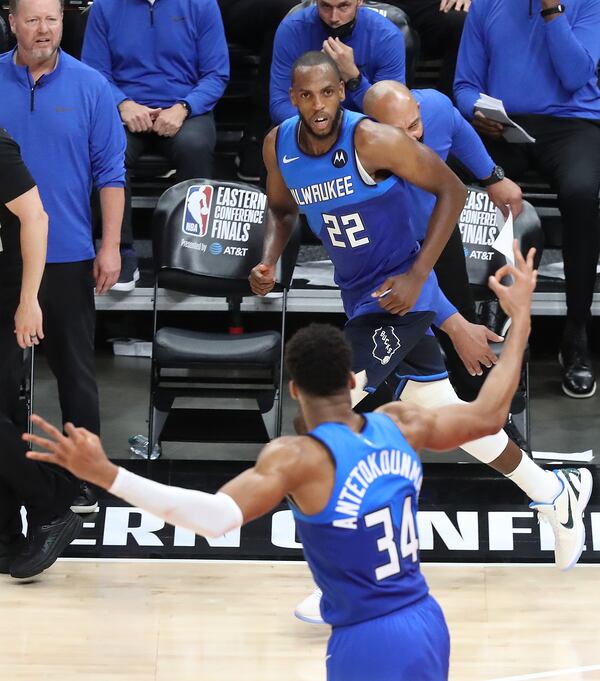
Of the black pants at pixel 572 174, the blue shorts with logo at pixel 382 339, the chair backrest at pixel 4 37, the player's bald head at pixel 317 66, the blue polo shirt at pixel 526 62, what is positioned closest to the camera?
the player's bald head at pixel 317 66

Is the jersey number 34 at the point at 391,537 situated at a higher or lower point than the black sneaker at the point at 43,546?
higher

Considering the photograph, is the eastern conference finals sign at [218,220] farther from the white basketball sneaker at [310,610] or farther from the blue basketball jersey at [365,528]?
the blue basketball jersey at [365,528]

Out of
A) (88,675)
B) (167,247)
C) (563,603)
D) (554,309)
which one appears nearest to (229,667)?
(88,675)

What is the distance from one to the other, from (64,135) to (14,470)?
136cm

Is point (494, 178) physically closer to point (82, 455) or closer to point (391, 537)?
point (391, 537)

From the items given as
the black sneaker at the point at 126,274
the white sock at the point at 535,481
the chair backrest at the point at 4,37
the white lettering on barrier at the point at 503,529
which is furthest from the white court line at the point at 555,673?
the chair backrest at the point at 4,37

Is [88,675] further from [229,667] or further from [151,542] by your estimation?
[151,542]

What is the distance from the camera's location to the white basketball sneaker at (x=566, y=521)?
4934 millimetres

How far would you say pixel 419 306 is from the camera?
15.6 feet

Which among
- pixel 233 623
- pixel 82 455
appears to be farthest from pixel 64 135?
pixel 82 455

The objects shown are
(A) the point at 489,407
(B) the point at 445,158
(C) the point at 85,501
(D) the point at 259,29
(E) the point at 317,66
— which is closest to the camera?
(A) the point at 489,407

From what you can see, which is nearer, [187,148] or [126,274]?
[126,274]

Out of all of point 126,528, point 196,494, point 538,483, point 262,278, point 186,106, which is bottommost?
point 126,528

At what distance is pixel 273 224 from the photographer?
505 cm
